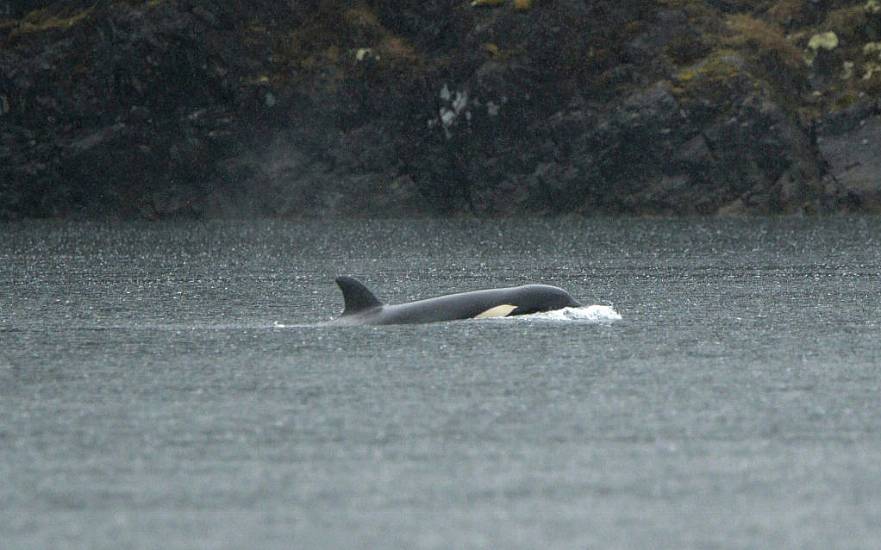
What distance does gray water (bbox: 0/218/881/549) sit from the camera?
1550 centimetres

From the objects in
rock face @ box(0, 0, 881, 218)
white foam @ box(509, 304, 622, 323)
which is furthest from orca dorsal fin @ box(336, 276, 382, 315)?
rock face @ box(0, 0, 881, 218)

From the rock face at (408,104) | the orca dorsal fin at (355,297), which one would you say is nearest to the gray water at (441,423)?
the orca dorsal fin at (355,297)

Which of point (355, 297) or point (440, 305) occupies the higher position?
point (355, 297)

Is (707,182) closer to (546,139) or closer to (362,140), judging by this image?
(546,139)

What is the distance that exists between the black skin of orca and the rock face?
80784 millimetres

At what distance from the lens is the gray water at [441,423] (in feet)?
50.9

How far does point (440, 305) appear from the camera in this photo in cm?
3453

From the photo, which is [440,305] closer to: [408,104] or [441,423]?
[441,423]

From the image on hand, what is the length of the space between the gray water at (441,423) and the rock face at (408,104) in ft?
235

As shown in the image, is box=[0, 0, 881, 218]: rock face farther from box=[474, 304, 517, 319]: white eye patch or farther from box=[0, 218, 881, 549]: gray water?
box=[474, 304, 517, 319]: white eye patch

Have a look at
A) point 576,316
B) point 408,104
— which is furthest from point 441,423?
point 408,104

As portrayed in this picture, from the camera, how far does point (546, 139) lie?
11919 cm

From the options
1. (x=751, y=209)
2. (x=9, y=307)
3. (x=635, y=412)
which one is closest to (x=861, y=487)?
(x=635, y=412)

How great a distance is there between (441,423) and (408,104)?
339 feet
